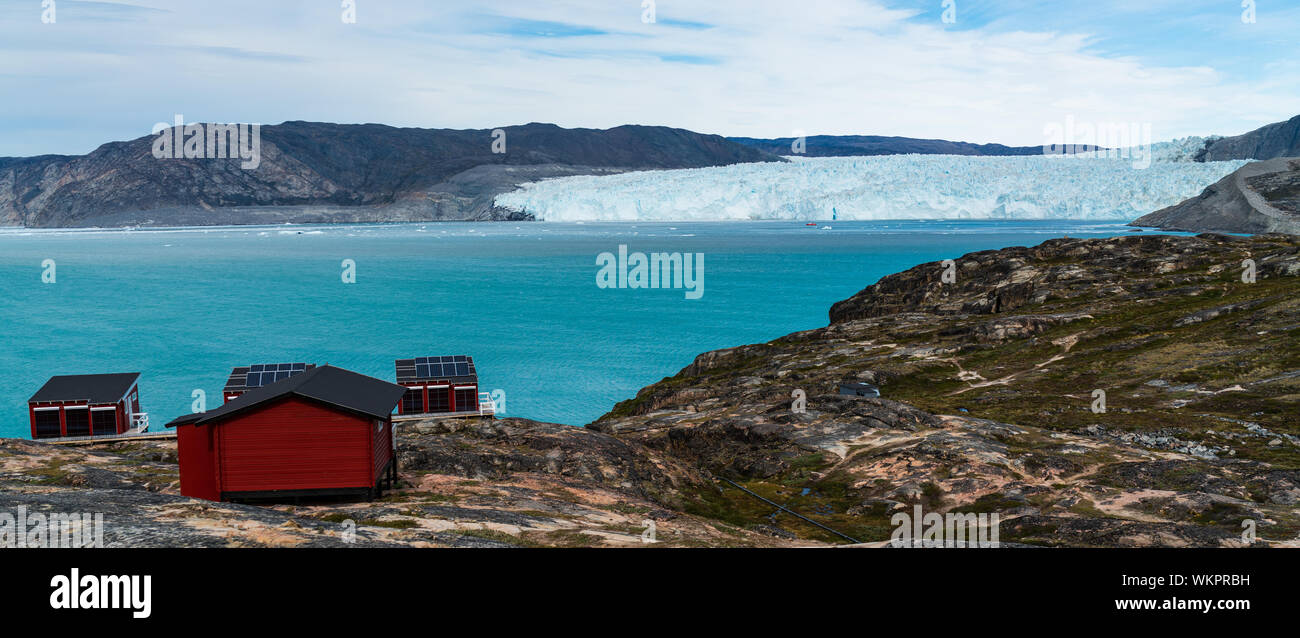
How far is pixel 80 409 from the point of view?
35.3 metres

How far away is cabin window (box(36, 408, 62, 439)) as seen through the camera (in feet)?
115

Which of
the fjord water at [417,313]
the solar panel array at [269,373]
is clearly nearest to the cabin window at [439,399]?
the solar panel array at [269,373]

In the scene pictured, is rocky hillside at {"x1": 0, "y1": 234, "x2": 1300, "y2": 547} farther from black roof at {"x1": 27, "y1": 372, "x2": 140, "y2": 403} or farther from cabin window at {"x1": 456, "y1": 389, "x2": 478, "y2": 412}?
black roof at {"x1": 27, "y1": 372, "x2": 140, "y2": 403}

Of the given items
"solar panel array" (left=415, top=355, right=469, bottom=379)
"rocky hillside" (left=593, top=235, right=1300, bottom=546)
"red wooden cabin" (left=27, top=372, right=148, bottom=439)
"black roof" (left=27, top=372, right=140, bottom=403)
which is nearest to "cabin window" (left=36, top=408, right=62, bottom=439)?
"red wooden cabin" (left=27, top=372, right=148, bottom=439)

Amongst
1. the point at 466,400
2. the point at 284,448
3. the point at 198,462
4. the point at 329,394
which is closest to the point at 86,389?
the point at 466,400

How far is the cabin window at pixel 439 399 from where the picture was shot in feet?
122

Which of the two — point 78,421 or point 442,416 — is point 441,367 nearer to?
point 442,416

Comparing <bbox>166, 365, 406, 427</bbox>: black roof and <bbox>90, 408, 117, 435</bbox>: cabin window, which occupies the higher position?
<bbox>166, 365, 406, 427</bbox>: black roof

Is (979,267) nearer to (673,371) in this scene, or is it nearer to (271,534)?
(673,371)

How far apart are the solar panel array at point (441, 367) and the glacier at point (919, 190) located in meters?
141

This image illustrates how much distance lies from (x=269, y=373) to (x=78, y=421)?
24.5ft

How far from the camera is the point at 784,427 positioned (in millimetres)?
34719

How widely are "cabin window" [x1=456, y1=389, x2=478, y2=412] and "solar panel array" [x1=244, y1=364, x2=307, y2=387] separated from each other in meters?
6.54
